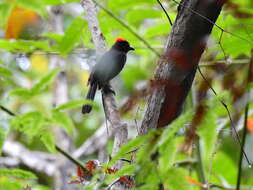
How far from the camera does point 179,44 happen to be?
1.56 metres

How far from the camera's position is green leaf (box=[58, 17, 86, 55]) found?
2426 millimetres

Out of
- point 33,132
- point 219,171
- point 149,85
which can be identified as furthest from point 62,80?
point 149,85

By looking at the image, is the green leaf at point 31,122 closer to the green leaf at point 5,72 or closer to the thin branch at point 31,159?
the green leaf at point 5,72

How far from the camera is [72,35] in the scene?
2461 mm

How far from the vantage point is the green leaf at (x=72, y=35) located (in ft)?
7.96

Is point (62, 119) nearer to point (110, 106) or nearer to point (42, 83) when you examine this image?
point (42, 83)

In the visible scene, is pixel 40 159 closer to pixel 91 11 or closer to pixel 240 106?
pixel 91 11

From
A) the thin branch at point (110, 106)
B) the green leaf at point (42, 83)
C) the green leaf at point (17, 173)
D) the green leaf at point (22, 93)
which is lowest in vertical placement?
the green leaf at point (17, 173)

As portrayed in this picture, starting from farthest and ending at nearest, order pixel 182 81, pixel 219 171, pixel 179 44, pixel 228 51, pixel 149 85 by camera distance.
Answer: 1. pixel 219 171
2. pixel 228 51
3. pixel 182 81
4. pixel 179 44
5. pixel 149 85

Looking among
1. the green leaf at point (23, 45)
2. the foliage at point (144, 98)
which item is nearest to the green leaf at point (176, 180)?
the foliage at point (144, 98)

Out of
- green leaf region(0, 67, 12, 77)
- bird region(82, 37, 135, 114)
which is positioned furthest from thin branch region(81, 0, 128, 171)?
bird region(82, 37, 135, 114)

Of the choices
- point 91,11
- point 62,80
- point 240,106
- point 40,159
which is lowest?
point 40,159

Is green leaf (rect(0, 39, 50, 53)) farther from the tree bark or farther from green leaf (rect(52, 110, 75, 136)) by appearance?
the tree bark

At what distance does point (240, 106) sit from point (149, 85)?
0.19 metres
